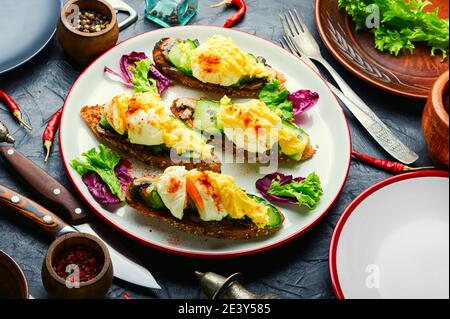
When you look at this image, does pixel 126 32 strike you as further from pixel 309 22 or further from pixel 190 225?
pixel 190 225

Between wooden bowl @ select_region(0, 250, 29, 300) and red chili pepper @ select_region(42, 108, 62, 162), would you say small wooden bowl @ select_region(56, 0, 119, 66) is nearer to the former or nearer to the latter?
red chili pepper @ select_region(42, 108, 62, 162)

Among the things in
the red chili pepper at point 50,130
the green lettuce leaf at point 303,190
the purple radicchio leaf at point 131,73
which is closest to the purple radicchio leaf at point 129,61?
the purple radicchio leaf at point 131,73

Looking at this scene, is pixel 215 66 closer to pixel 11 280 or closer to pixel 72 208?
pixel 72 208

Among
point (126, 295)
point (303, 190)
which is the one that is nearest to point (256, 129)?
point (303, 190)

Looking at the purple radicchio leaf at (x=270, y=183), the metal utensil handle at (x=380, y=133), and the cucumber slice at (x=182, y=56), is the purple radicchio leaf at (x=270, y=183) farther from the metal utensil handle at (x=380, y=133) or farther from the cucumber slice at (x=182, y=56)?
the cucumber slice at (x=182, y=56)

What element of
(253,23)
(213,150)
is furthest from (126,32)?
(213,150)
